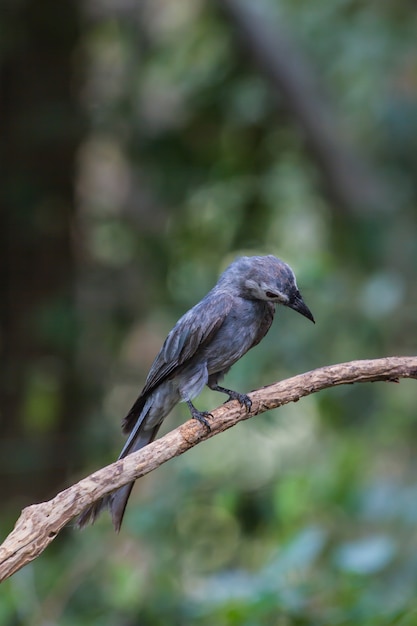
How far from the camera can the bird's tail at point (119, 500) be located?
9.64 feet

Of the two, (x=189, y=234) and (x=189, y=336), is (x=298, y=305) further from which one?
(x=189, y=234)

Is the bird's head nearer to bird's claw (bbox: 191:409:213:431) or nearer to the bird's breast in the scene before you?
the bird's breast

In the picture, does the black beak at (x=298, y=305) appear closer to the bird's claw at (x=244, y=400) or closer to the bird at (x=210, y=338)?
the bird at (x=210, y=338)

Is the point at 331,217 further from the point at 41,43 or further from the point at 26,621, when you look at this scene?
the point at 26,621

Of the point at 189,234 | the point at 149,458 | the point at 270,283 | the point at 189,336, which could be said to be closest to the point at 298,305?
the point at 270,283

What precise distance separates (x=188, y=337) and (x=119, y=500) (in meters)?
0.60

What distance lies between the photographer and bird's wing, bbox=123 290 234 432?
3115mm

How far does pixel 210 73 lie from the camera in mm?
6266

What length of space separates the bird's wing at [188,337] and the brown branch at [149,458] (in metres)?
0.37

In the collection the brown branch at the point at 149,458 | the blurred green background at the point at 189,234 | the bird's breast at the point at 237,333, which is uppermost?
the blurred green background at the point at 189,234

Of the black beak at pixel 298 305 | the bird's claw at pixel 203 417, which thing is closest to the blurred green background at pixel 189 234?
the black beak at pixel 298 305

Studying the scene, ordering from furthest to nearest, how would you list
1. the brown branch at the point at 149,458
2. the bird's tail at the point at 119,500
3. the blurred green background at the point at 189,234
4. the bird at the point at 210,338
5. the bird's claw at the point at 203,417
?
the blurred green background at the point at 189,234 → the bird at the point at 210,338 → the bird's tail at the point at 119,500 → the bird's claw at the point at 203,417 → the brown branch at the point at 149,458

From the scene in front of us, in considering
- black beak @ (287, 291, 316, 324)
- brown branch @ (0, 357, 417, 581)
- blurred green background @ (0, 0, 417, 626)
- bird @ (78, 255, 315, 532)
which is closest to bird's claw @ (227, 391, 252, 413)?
brown branch @ (0, 357, 417, 581)

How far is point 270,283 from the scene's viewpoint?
9.92 ft
